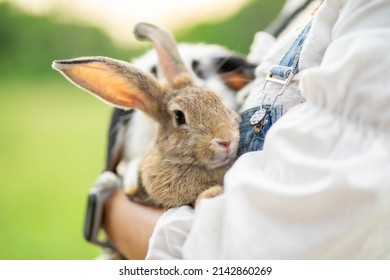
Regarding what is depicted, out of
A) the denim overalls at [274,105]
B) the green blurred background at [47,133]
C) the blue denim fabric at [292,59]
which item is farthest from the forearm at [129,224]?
the green blurred background at [47,133]

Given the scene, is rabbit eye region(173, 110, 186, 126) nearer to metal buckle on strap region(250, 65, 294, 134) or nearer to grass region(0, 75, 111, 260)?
metal buckle on strap region(250, 65, 294, 134)

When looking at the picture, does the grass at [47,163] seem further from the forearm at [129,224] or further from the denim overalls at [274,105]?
the denim overalls at [274,105]

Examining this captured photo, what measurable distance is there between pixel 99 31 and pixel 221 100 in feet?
4.32

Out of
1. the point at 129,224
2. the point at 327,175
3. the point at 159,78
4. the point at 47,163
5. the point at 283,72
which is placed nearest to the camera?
the point at 327,175

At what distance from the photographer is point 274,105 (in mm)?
850

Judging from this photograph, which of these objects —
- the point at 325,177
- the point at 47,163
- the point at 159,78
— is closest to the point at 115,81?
the point at 159,78

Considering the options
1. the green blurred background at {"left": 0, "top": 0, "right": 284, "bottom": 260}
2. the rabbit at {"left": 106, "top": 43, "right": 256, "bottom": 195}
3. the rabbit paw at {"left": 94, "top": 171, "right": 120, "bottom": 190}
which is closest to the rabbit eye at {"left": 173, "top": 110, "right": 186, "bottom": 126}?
the rabbit at {"left": 106, "top": 43, "right": 256, "bottom": 195}

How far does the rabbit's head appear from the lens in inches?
36.5

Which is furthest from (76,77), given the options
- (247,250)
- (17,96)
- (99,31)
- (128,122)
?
(17,96)

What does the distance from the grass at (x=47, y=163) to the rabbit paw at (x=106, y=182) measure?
36.7 inches

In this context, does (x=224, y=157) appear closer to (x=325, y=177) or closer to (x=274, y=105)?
(x=274, y=105)

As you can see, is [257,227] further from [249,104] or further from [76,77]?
[76,77]

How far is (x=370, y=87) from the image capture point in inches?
25.3

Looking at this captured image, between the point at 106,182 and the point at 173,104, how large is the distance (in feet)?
1.46
